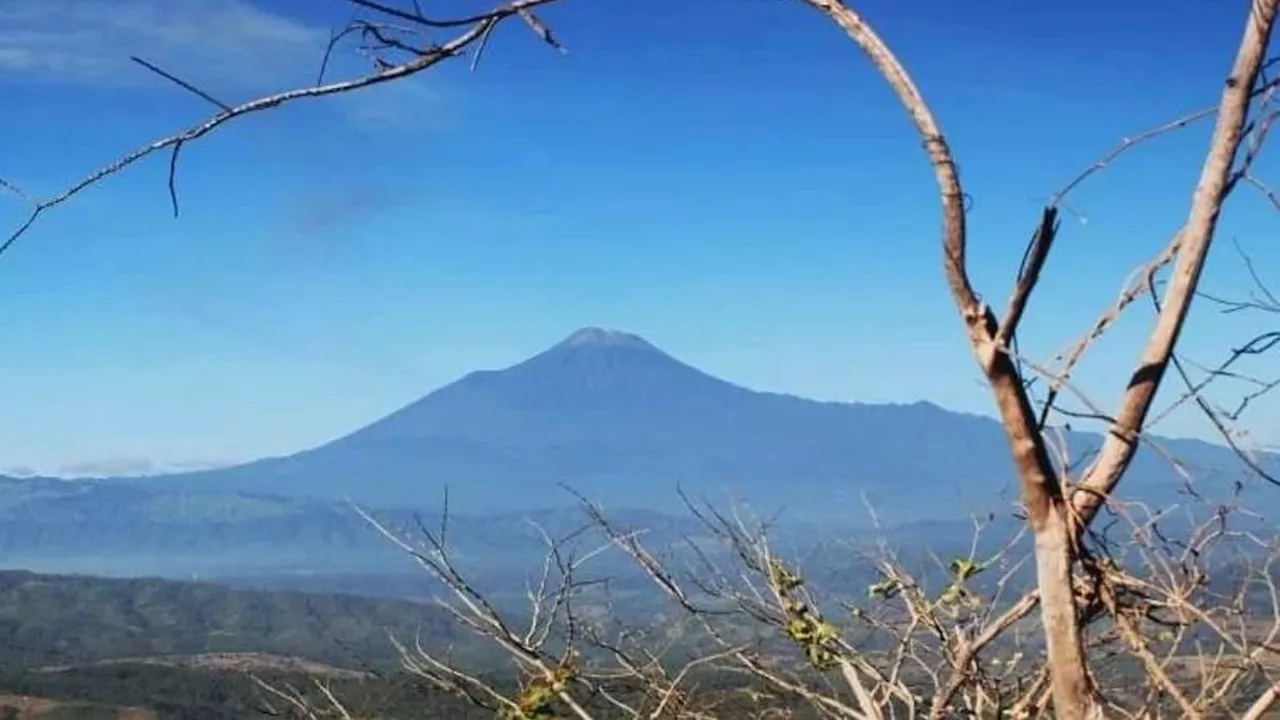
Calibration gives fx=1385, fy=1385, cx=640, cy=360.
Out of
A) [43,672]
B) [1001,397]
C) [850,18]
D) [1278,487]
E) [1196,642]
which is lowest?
[43,672]

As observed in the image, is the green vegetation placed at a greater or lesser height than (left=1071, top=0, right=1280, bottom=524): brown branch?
lesser

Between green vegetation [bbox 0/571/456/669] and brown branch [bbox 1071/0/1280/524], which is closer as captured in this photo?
brown branch [bbox 1071/0/1280/524]

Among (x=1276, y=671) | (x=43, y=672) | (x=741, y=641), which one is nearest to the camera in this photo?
(x=1276, y=671)

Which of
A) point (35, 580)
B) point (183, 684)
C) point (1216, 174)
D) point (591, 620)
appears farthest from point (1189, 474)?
point (35, 580)

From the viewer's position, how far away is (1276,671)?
261cm

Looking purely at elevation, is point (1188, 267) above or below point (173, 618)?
above

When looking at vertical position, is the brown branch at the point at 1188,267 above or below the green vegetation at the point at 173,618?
above

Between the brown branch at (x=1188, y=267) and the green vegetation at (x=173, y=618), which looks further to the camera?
the green vegetation at (x=173, y=618)

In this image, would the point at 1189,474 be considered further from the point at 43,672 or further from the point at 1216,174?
the point at 43,672

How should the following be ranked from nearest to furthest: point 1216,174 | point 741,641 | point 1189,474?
point 1216,174 → point 1189,474 → point 741,641

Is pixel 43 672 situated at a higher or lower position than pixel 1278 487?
lower

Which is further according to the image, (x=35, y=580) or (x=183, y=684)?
(x=35, y=580)

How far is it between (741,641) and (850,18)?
264 cm

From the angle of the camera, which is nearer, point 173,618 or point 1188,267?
point 1188,267
